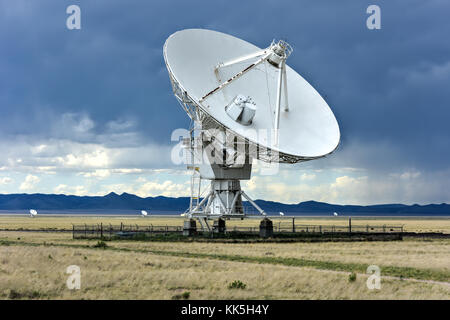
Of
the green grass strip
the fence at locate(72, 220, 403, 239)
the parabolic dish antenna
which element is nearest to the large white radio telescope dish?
the parabolic dish antenna

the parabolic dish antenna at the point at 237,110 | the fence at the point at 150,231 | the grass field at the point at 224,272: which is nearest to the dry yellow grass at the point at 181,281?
the grass field at the point at 224,272

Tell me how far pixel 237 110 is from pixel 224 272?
59.5 feet

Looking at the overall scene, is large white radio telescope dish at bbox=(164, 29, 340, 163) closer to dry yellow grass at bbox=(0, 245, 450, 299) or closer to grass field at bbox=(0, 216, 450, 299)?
grass field at bbox=(0, 216, 450, 299)

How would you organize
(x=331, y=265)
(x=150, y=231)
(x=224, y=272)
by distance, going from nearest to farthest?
(x=224, y=272), (x=331, y=265), (x=150, y=231)

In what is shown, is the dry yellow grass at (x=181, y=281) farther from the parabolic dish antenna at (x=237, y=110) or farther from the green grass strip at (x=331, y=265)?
Result: the parabolic dish antenna at (x=237, y=110)

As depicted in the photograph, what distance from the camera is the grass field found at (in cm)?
2258

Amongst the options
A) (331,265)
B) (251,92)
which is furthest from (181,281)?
(251,92)

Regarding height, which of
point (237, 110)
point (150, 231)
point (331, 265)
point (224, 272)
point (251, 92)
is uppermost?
point (251, 92)

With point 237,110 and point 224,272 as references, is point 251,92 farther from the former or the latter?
point 224,272

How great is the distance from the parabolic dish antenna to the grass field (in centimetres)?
756

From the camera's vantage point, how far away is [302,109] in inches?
1868

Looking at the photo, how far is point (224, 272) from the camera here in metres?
28.5

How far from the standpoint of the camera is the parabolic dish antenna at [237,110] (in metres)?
42.6

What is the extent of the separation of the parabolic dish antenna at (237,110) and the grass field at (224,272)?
24.8 feet
